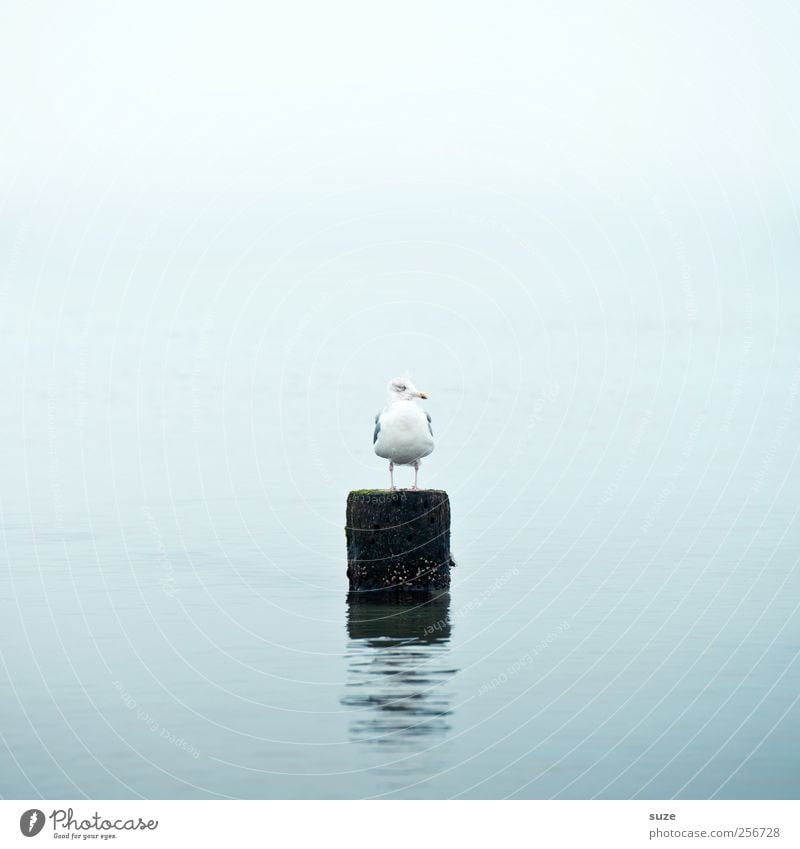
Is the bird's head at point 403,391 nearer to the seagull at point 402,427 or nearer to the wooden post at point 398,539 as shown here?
the seagull at point 402,427

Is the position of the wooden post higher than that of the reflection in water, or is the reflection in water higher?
the wooden post

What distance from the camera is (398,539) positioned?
2617cm

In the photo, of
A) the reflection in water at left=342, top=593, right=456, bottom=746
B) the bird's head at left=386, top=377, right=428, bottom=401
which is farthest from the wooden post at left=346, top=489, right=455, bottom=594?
the bird's head at left=386, top=377, right=428, bottom=401

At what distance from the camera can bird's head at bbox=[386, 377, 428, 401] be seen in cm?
2681

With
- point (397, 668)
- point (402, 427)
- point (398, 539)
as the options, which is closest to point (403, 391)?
point (402, 427)

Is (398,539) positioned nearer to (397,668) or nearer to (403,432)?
(403,432)

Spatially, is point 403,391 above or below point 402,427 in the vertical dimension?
above

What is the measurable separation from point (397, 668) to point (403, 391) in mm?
6421

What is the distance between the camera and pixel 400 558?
1037 inches

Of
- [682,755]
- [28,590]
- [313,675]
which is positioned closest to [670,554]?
[28,590]

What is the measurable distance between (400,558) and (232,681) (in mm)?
5440

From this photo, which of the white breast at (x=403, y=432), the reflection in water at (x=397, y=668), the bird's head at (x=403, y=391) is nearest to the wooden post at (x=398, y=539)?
the reflection in water at (x=397, y=668)

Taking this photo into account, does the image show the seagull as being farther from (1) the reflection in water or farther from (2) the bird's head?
(1) the reflection in water

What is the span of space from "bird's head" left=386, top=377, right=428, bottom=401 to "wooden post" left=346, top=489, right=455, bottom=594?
160cm
